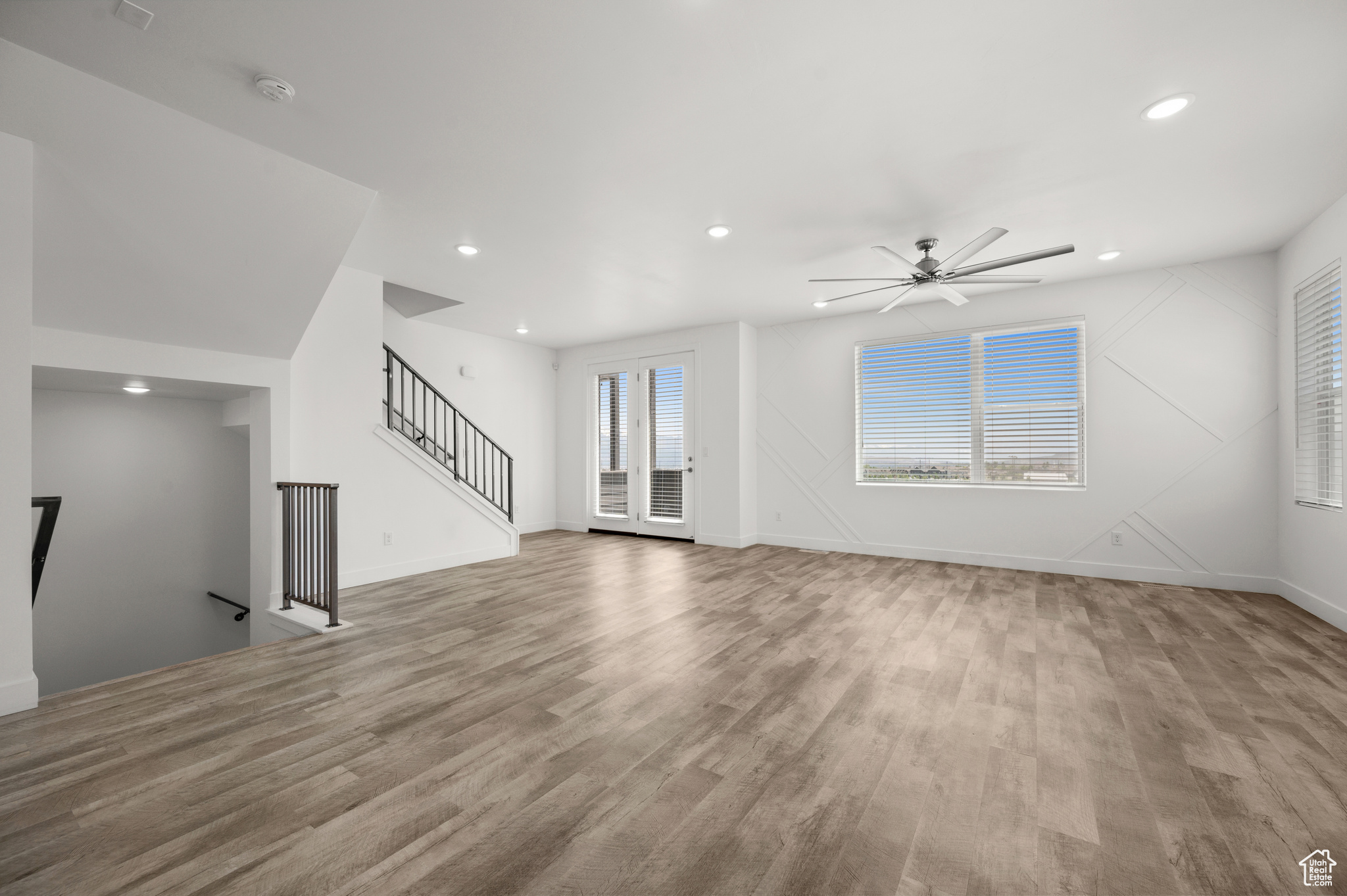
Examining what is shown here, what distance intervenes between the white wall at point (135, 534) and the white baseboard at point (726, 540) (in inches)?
201

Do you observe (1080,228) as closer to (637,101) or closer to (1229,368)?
(1229,368)

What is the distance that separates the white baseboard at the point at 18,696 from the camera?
2471 mm

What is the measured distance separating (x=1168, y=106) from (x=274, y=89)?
13.9 feet

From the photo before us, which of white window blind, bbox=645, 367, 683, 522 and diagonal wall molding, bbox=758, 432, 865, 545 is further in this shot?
white window blind, bbox=645, 367, 683, 522

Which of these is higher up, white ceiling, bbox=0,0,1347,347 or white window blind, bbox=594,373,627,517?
white ceiling, bbox=0,0,1347,347

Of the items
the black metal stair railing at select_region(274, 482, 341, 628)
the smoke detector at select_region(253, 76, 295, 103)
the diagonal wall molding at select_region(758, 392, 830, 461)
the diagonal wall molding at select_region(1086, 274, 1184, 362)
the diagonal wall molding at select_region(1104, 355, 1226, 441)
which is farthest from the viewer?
the diagonal wall molding at select_region(758, 392, 830, 461)

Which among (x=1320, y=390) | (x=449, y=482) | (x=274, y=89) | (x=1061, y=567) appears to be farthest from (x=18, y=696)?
(x=1320, y=390)

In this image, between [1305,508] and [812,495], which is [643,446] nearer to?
[812,495]

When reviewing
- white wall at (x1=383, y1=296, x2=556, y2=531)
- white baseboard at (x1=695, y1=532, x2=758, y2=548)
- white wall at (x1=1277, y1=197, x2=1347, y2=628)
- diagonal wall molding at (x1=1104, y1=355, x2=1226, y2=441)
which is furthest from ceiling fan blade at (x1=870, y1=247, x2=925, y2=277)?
white wall at (x1=383, y1=296, x2=556, y2=531)

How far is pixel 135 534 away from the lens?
4.95m

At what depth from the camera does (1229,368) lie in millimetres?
4781

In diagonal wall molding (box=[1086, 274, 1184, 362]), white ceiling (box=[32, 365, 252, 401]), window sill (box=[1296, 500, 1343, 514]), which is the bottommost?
window sill (box=[1296, 500, 1343, 514])

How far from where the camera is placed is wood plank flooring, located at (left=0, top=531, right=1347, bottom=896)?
1.54m

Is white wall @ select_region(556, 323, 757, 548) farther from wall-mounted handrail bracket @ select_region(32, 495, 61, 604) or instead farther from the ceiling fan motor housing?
wall-mounted handrail bracket @ select_region(32, 495, 61, 604)
